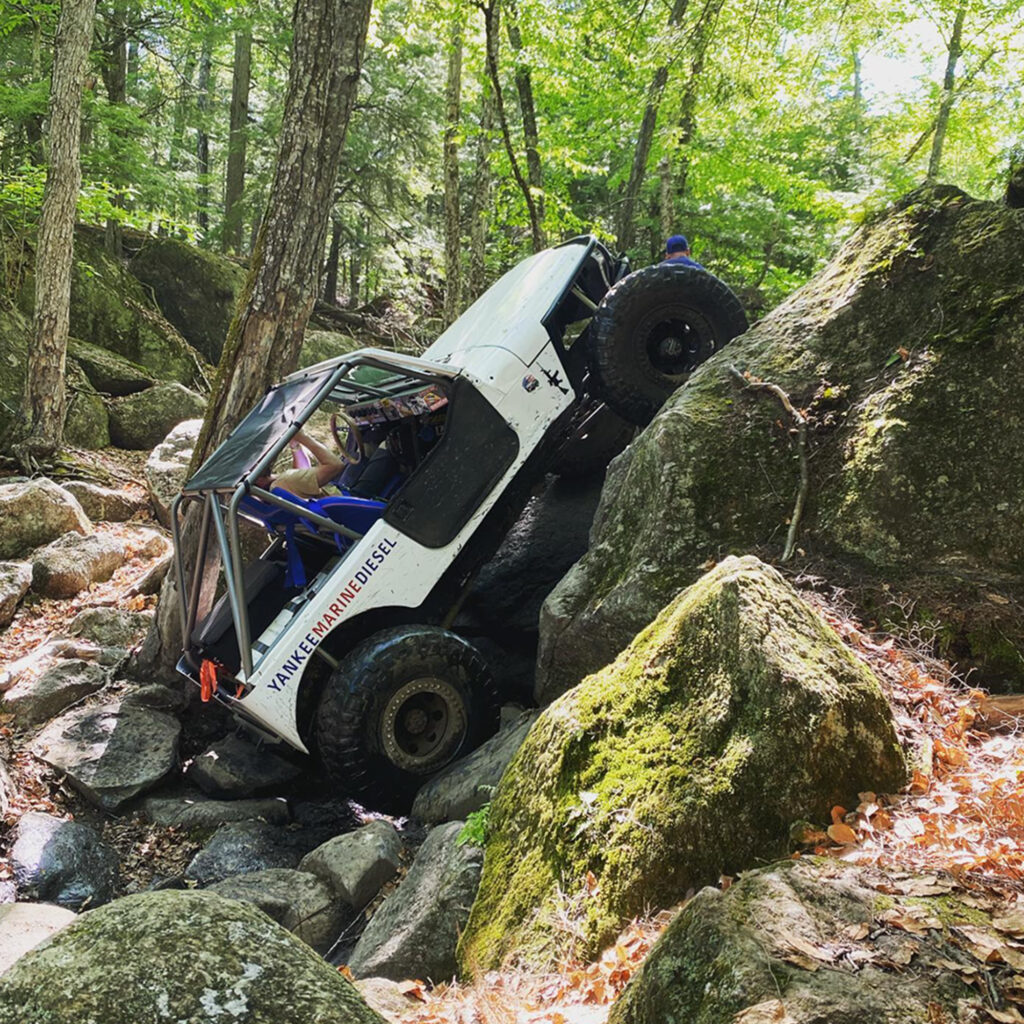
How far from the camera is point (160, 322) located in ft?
50.0

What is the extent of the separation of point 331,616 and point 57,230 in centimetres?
838

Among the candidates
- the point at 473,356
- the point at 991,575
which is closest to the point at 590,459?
the point at 473,356

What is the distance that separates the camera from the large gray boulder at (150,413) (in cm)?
1255

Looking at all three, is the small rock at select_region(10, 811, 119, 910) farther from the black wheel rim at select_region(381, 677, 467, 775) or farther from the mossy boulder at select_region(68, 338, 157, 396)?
the mossy boulder at select_region(68, 338, 157, 396)

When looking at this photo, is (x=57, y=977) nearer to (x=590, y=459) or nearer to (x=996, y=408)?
(x=996, y=408)

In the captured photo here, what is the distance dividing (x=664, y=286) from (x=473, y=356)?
1.56 m

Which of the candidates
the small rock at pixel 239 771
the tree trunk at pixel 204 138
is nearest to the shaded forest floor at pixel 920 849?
the small rock at pixel 239 771

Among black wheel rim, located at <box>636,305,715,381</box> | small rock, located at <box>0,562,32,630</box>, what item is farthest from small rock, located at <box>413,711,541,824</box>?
small rock, located at <box>0,562,32,630</box>

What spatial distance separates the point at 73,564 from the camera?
852 cm

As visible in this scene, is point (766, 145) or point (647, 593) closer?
point (647, 593)

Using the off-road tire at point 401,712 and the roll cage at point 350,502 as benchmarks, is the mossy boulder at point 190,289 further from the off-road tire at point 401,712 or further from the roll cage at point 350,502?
the off-road tire at point 401,712

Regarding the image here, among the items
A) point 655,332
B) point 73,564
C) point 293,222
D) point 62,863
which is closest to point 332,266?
point 73,564

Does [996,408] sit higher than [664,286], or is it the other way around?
[664,286]

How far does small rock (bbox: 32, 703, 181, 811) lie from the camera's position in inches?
229
